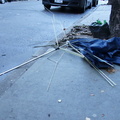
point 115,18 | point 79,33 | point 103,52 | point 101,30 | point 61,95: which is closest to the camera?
point 61,95

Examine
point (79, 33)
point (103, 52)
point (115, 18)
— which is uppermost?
point (115, 18)

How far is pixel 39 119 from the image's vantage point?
74.6 inches

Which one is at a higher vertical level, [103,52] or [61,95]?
[103,52]

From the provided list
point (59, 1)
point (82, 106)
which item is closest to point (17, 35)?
point (82, 106)

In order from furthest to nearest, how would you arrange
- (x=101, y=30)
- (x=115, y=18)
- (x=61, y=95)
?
(x=101, y=30), (x=115, y=18), (x=61, y=95)

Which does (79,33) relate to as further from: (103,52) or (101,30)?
(103,52)

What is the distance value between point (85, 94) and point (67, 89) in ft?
0.85

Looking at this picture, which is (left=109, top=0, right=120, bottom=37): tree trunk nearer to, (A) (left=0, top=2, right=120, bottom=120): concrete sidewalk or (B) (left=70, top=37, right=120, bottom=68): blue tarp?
(B) (left=70, top=37, right=120, bottom=68): blue tarp

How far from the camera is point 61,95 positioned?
2.28 m

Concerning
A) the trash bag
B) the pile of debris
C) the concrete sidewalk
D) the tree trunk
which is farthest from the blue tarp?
the pile of debris

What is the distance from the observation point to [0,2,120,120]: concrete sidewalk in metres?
1.96

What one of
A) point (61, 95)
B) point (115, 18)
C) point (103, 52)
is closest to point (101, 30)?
point (115, 18)

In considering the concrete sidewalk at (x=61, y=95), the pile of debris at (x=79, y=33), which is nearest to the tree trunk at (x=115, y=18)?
the pile of debris at (x=79, y=33)

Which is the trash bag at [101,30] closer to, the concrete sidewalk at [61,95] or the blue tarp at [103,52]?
the blue tarp at [103,52]
